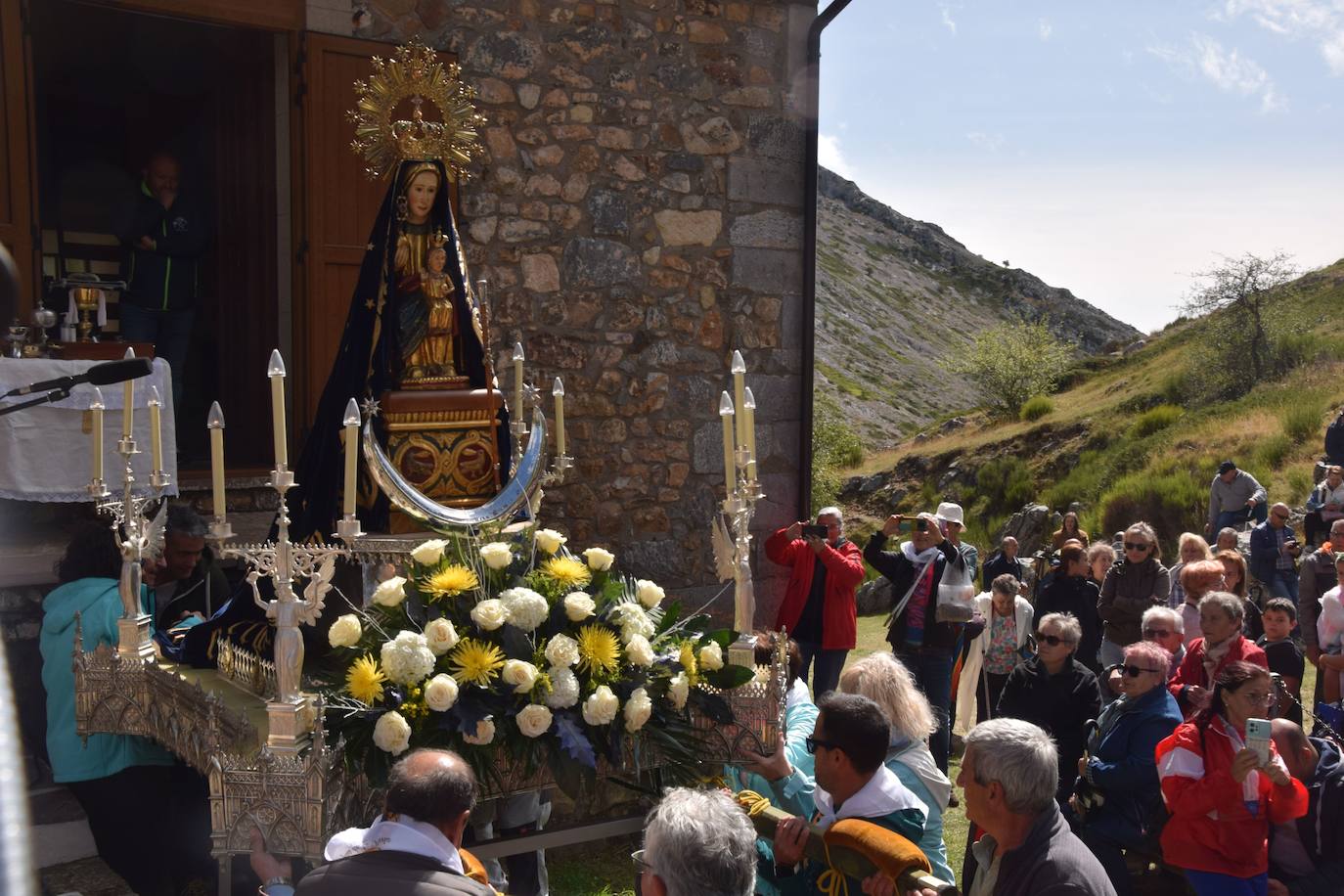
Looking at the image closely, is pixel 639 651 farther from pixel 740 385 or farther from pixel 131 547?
pixel 131 547

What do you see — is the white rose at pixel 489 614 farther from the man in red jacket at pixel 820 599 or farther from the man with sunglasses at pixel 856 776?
the man in red jacket at pixel 820 599

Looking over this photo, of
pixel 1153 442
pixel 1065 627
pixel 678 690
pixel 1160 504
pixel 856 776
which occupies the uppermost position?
pixel 678 690

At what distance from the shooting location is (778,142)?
822cm

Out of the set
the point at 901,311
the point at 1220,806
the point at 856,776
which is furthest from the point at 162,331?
the point at 901,311

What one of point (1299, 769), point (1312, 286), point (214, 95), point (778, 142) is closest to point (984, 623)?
point (1299, 769)

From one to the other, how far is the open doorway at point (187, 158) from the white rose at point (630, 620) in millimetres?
4838

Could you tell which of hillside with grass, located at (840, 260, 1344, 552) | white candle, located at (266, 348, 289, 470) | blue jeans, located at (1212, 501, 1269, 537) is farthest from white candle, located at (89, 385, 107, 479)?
hillside with grass, located at (840, 260, 1344, 552)

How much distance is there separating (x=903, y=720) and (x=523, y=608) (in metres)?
1.37

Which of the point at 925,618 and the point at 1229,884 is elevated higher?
the point at 925,618

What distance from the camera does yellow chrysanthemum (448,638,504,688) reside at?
3.49 metres

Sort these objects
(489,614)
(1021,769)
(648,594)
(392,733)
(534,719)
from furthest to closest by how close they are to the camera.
Answer: (648,594) < (489,614) < (534,719) < (392,733) < (1021,769)

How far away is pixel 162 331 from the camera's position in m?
7.32

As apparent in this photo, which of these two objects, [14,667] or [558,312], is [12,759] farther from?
[558,312]

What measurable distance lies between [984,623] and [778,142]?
11.3ft
